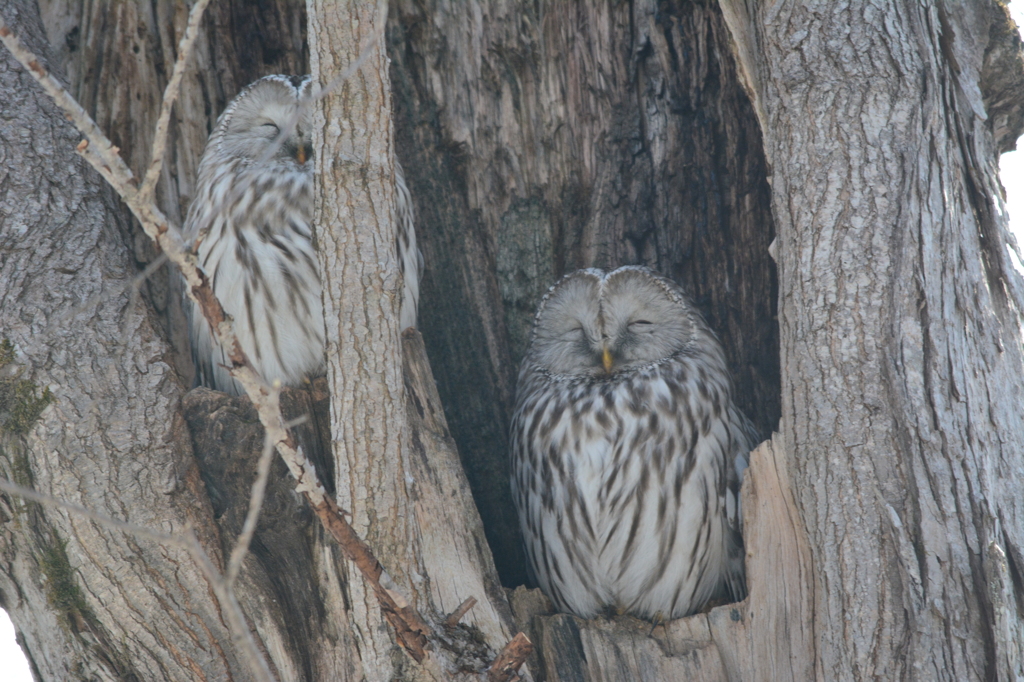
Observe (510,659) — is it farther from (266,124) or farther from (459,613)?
(266,124)

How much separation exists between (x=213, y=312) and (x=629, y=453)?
1.96m

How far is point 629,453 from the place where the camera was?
346 centimetres

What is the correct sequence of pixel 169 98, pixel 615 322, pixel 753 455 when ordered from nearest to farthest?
pixel 169 98 → pixel 753 455 → pixel 615 322

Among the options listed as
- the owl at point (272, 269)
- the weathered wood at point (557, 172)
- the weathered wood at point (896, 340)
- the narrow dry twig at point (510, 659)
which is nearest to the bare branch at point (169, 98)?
the narrow dry twig at point (510, 659)

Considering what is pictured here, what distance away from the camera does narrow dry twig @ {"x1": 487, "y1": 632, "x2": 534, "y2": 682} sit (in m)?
2.46

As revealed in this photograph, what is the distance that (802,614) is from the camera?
9.66 feet

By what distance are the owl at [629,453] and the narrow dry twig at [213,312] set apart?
4.04ft

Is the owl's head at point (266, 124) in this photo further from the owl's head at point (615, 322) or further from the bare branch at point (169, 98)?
the bare branch at point (169, 98)

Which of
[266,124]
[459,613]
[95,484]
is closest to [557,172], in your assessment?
[266,124]

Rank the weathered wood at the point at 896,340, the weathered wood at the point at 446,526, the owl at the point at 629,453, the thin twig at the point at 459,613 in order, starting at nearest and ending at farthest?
the thin twig at the point at 459,613 < the weathered wood at the point at 896,340 < the weathered wood at the point at 446,526 < the owl at the point at 629,453

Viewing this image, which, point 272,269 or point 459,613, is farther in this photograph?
point 272,269

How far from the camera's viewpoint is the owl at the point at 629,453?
3.44m

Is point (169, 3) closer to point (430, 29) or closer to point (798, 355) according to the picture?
point (430, 29)

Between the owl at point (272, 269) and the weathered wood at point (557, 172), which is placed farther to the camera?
the weathered wood at point (557, 172)
